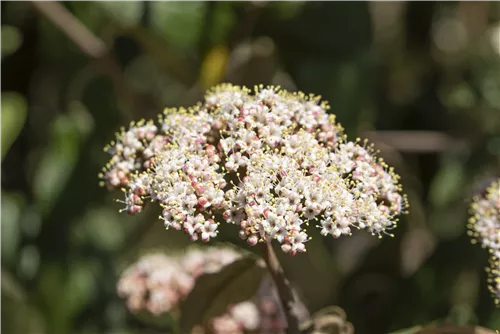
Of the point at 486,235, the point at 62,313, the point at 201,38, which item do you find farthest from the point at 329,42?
the point at 62,313

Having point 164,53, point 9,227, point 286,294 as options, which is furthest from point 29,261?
point 286,294

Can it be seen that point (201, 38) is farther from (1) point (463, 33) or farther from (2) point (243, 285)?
(1) point (463, 33)

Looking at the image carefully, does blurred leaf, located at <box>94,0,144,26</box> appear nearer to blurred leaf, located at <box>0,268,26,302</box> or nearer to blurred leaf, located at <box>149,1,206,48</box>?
blurred leaf, located at <box>149,1,206,48</box>

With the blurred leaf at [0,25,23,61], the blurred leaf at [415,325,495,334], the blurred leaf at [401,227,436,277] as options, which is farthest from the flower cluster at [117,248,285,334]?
the blurred leaf at [0,25,23,61]

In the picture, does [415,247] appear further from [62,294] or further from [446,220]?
[62,294]

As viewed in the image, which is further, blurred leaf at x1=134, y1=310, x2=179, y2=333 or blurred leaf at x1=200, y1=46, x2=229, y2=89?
blurred leaf at x1=200, y1=46, x2=229, y2=89

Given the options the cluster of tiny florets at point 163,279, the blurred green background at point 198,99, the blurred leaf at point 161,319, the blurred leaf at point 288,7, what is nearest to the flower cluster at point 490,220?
the blurred green background at point 198,99
